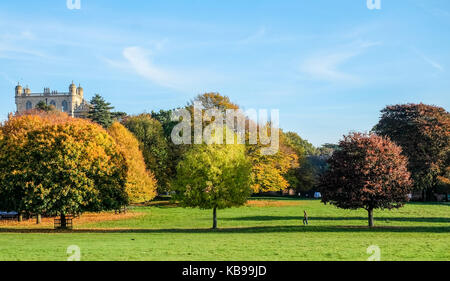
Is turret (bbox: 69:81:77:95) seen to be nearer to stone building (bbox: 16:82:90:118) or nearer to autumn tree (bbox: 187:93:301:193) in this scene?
stone building (bbox: 16:82:90:118)

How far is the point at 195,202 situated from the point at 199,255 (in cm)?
2080

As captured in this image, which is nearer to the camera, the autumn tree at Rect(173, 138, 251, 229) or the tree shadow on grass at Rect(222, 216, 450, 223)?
the autumn tree at Rect(173, 138, 251, 229)

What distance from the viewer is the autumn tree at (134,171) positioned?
58.2m

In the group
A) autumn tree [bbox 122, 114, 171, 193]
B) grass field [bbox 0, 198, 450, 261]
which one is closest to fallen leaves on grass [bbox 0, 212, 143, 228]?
grass field [bbox 0, 198, 450, 261]

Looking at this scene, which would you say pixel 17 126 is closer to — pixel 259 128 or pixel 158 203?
pixel 158 203

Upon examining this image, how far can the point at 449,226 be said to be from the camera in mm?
41000

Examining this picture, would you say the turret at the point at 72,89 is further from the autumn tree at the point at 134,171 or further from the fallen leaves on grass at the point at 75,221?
the fallen leaves on grass at the point at 75,221

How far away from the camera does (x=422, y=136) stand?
80.6 m

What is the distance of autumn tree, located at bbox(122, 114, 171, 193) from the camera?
7481cm

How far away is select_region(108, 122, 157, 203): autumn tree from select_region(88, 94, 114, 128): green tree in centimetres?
3518

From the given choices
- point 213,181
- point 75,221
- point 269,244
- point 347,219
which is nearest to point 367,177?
point 347,219

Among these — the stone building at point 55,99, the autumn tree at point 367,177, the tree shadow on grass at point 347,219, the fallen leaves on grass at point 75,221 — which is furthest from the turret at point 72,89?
the autumn tree at point 367,177

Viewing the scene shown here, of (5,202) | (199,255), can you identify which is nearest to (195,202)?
(5,202)

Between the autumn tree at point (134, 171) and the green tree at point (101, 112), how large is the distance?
35.2 metres
